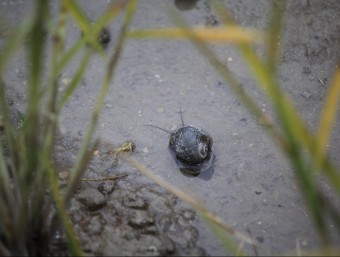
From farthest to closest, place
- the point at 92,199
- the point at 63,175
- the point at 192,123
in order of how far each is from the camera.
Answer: the point at 192,123, the point at 63,175, the point at 92,199

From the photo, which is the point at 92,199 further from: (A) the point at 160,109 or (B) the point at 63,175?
(A) the point at 160,109

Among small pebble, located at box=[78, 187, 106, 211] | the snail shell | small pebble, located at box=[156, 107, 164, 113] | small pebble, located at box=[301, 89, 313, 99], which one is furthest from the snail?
small pebble, located at box=[301, 89, 313, 99]

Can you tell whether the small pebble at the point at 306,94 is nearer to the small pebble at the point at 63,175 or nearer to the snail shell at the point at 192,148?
the snail shell at the point at 192,148

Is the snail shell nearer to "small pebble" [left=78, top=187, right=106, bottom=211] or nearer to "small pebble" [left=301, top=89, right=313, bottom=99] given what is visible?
"small pebble" [left=78, top=187, right=106, bottom=211]

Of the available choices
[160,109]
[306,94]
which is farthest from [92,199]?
[306,94]

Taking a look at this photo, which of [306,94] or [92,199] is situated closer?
[92,199]

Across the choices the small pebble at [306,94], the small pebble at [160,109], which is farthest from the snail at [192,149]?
the small pebble at [306,94]
